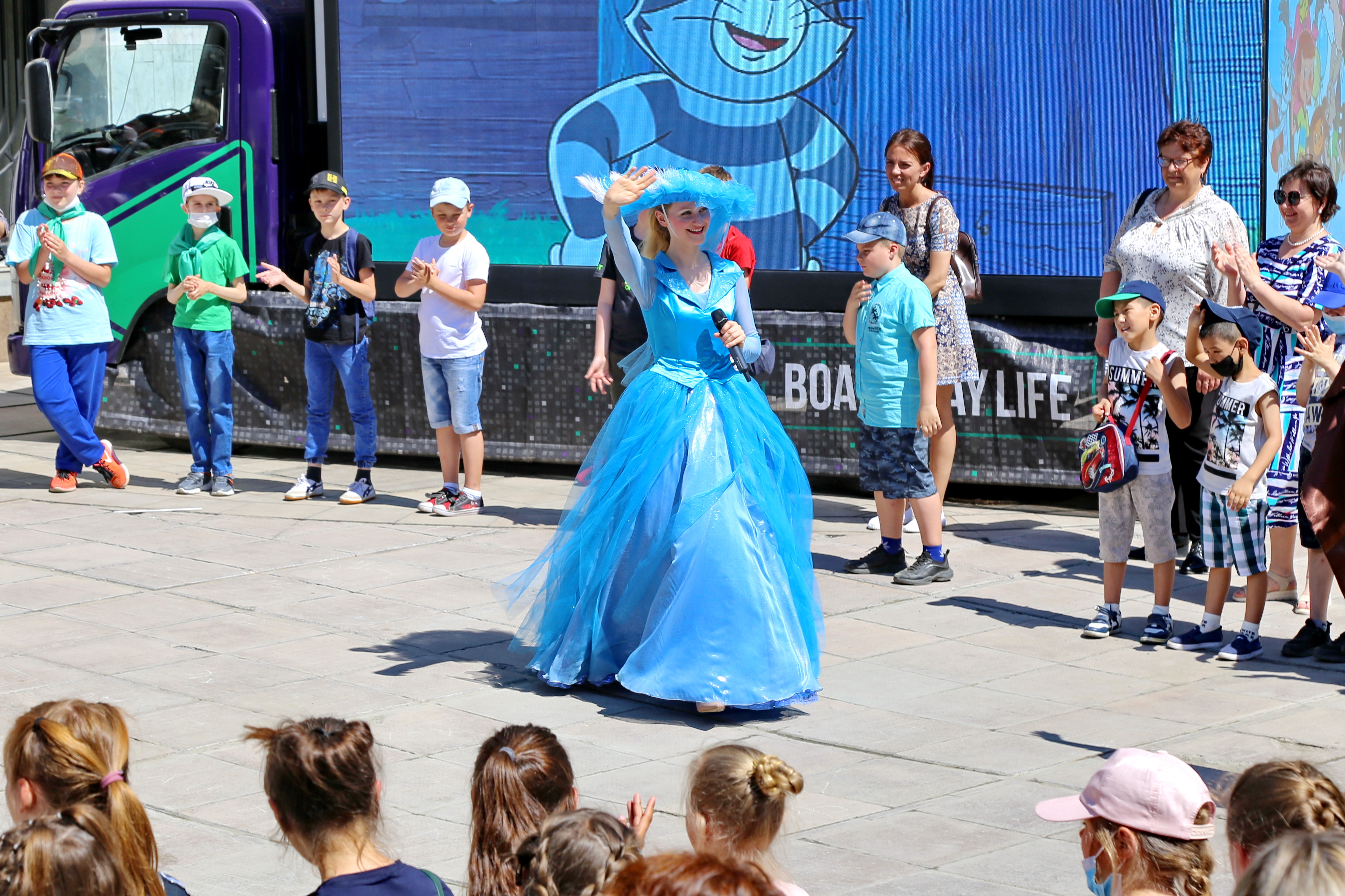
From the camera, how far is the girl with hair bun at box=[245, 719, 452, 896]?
3.22m

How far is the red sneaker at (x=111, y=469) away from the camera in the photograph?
34.6 ft

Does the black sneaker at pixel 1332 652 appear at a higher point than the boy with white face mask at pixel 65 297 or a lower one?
lower

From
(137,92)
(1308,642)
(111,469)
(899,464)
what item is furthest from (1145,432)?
(137,92)

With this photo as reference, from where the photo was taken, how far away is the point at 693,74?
10.5 metres

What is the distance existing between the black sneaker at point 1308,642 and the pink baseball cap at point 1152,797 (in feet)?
13.5

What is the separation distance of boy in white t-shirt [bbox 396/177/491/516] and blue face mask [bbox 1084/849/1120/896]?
681 cm

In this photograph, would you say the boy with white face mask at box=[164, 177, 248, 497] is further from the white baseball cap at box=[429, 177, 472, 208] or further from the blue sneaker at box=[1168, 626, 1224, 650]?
the blue sneaker at box=[1168, 626, 1224, 650]

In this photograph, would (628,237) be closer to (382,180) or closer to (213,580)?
(213,580)

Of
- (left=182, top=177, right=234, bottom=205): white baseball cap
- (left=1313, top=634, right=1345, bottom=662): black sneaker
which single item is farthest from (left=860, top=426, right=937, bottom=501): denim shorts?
(left=182, top=177, right=234, bottom=205): white baseball cap

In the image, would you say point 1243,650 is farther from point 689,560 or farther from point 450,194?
point 450,194

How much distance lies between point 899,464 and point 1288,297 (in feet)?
6.19

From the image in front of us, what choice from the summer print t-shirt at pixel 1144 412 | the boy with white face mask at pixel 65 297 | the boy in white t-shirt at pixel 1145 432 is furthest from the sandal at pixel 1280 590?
the boy with white face mask at pixel 65 297

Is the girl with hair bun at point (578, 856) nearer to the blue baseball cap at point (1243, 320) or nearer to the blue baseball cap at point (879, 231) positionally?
the blue baseball cap at point (1243, 320)

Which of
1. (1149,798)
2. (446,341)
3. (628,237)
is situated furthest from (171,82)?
(1149,798)
